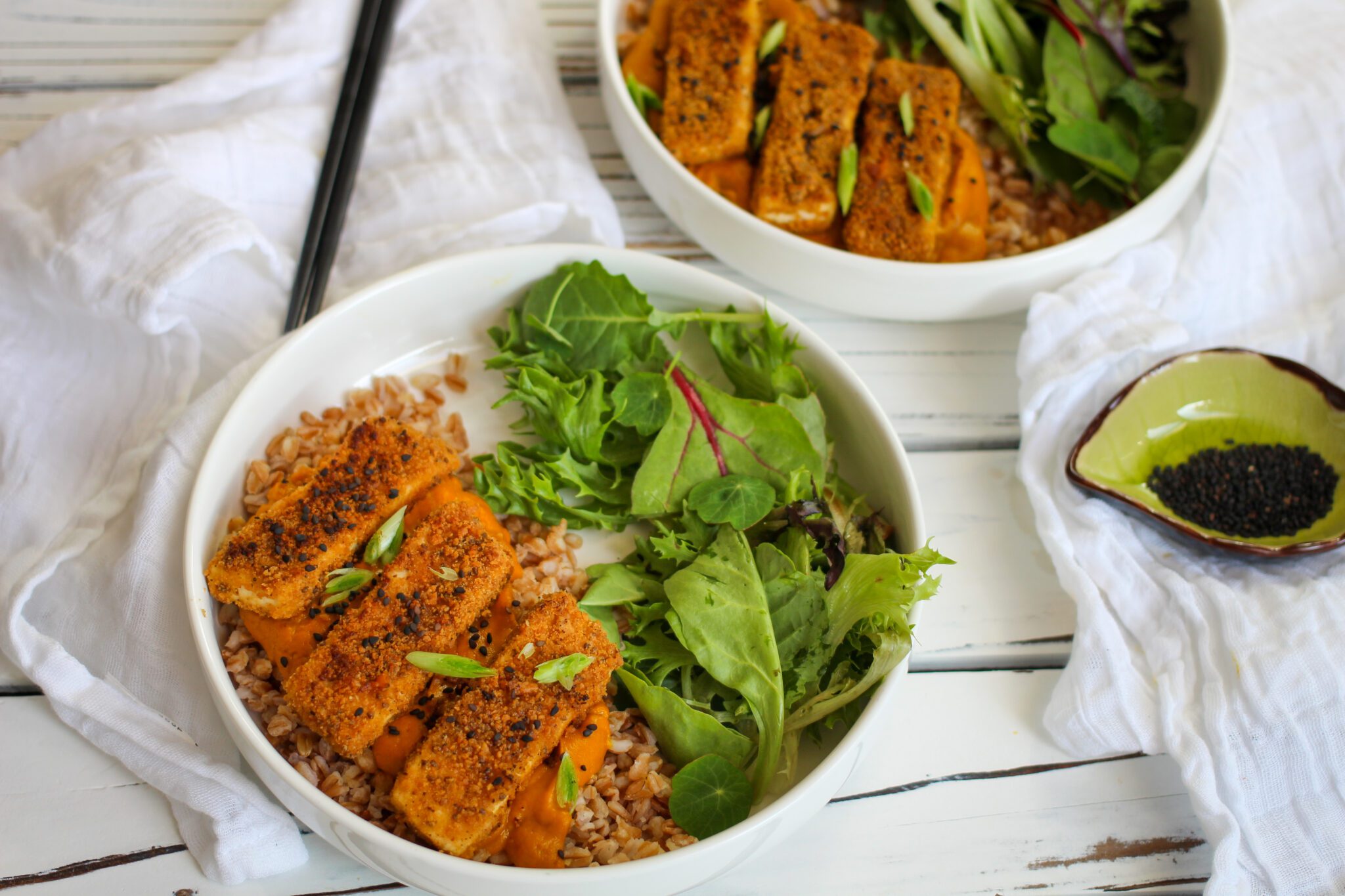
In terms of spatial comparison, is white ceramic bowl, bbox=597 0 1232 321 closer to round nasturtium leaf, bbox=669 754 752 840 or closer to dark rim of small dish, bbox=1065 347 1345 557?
dark rim of small dish, bbox=1065 347 1345 557

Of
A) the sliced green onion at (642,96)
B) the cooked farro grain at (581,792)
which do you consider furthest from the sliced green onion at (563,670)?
the sliced green onion at (642,96)

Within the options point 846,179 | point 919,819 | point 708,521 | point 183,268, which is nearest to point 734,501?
point 708,521

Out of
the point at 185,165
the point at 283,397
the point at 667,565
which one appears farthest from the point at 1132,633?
the point at 185,165

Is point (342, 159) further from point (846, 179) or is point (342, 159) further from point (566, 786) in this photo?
point (566, 786)

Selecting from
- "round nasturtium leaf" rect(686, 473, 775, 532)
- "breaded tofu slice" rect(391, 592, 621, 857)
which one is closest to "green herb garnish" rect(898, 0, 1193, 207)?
"round nasturtium leaf" rect(686, 473, 775, 532)

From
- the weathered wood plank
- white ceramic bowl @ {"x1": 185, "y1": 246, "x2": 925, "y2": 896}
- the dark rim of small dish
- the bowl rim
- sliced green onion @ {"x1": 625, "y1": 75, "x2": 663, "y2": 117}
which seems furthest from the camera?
sliced green onion @ {"x1": 625, "y1": 75, "x2": 663, "y2": 117}

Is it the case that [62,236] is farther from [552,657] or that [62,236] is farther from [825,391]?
[825,391]
